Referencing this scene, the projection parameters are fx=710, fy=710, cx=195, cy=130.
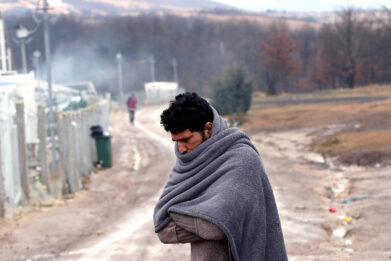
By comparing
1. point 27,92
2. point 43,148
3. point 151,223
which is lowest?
point 151,223

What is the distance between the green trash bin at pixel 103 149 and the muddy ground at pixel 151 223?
19.8 inches

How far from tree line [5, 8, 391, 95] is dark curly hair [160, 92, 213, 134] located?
227 ft

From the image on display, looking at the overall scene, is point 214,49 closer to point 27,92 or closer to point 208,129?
point 27,92

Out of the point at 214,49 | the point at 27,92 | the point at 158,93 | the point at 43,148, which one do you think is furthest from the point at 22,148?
the point at 214,49

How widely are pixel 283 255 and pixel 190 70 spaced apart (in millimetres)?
125627

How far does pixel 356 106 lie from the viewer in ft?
122

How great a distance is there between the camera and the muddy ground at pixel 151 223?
32.1 ft

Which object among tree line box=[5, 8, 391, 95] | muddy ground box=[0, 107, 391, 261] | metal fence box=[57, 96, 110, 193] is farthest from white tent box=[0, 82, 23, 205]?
tree line box=[5, 8, 391, 95]

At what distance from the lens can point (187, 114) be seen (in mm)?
3525

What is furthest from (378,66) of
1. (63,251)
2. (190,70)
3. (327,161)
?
(63,251)

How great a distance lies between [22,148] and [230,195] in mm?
10599

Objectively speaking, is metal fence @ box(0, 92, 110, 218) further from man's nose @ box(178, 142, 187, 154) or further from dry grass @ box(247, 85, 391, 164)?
man's nose @ box(178, 142, 187, 154)

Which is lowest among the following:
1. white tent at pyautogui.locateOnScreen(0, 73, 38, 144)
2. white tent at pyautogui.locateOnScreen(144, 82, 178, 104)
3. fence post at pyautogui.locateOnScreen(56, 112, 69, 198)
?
white tent at pyautogui.locateOnScreen(144, 82, 178, 104)

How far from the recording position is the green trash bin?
854 inches
